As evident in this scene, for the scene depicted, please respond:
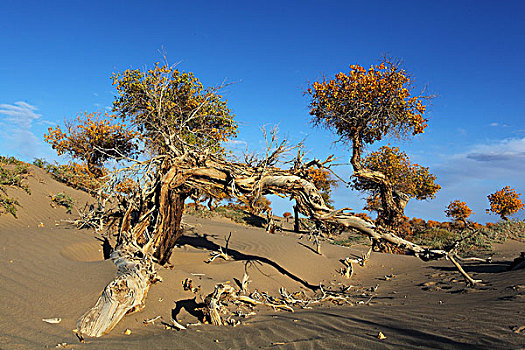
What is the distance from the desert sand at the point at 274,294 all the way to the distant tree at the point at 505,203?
65.9ft

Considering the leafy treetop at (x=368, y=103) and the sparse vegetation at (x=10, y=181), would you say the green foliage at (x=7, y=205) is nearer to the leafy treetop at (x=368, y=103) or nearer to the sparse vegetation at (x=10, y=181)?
the sparse vegetation at (x=10, y=181)

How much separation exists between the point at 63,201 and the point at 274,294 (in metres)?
11.6

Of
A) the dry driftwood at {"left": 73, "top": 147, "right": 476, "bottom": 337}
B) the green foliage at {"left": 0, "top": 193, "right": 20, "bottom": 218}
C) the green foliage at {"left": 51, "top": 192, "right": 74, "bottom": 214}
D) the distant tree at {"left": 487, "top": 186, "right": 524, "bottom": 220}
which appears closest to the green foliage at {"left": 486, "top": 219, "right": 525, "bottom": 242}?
the distant tree at {"left": 487, "top": 186, "right": 524, "bottom": 220}

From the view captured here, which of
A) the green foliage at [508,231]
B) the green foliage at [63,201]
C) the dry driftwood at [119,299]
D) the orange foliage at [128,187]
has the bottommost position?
the dry driftwood at [119,299]

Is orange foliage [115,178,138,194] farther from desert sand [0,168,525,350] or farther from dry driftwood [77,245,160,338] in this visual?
dry driftwood [77,245,160,338]

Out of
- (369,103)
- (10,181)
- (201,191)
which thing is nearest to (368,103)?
(369,103)

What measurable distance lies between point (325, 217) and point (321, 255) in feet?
11.9

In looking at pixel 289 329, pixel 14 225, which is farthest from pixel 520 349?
pixel 14 225

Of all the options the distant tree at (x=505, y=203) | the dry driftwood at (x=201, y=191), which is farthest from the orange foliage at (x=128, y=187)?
the distant tree at (x=505, y=203)

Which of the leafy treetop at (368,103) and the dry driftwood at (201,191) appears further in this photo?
the leafy treetop at (368,103)

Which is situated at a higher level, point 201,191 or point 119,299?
point 201,191

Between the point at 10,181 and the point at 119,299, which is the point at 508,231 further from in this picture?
the point at 10,181

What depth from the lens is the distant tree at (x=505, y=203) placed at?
80.9ft

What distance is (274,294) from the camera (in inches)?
273
